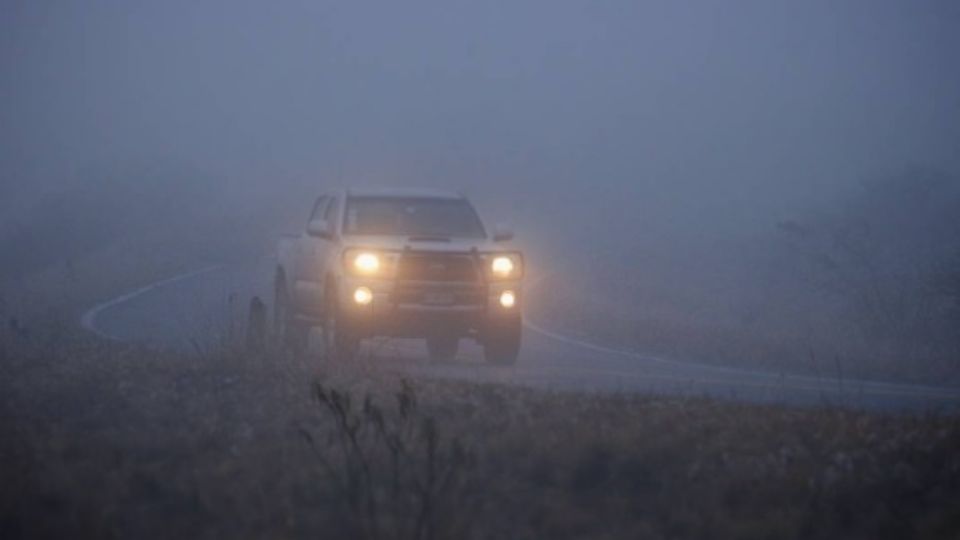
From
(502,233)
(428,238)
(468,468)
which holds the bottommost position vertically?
(468,468)

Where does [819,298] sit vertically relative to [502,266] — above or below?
above

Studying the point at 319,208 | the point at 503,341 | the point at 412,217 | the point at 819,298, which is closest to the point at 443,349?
the point at 503,341

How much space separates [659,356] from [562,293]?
11.2m

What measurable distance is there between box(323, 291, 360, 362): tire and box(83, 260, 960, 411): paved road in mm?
329

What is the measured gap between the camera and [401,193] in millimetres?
18984

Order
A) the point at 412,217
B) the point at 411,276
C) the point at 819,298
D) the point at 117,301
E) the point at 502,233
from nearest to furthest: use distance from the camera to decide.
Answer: the point at 411,276, the point at 502,233, the point at 412,217, the point at 117,301, the point at 819,298

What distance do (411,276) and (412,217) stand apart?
1451 mm

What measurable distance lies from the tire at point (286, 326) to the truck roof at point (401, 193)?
183cm

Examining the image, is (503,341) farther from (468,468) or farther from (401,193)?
(468,468)

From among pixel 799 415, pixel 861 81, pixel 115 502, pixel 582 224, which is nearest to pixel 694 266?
pixel 582 224

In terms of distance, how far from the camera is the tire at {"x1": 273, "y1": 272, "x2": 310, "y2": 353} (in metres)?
17.6

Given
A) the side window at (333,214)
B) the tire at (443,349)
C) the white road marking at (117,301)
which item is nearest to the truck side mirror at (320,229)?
the side window at (333,214)

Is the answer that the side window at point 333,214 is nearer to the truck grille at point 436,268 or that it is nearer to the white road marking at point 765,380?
the truck grille at point 436,268

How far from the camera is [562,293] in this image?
3259cm
